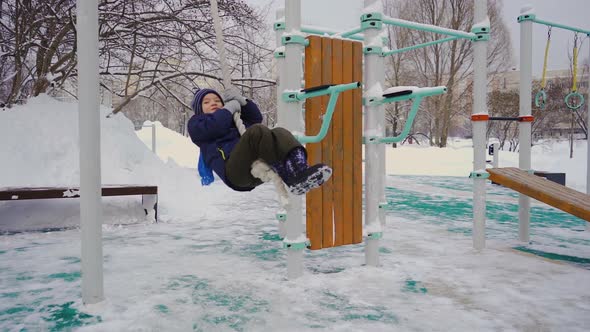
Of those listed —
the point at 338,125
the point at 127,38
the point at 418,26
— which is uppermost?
the point at 127,38

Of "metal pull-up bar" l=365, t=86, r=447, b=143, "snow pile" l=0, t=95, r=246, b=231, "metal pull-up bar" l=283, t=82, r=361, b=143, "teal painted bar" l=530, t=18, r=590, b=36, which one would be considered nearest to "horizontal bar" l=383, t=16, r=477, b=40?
"metal pull-up bar" l=365, t=86, r=447, b=143

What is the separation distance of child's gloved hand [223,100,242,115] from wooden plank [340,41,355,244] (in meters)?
1.03

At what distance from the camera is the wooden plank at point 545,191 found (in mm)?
3557

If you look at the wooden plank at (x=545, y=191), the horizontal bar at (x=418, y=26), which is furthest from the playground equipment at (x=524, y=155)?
the horizontal bar at (x=418, y=26)

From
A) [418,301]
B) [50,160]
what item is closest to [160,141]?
[50,160]

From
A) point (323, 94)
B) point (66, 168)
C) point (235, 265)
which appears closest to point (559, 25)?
point (323, 94)

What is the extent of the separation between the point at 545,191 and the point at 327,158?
1932 mm

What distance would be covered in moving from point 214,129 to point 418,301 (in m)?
1.85

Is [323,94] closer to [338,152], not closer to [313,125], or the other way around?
[313,125]

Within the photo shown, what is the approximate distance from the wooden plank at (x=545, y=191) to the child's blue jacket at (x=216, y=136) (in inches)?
102

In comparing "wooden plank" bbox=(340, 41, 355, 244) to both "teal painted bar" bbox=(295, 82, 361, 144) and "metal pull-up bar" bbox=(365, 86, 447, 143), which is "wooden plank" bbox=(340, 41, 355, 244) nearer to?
"metal pull-up bar" bbox=(365, 86, 447, 143)

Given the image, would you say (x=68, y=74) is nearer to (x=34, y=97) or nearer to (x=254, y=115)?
(x=34, y=97)

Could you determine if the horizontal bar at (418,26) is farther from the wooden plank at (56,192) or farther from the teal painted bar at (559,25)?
the wooden plank at (56,192)

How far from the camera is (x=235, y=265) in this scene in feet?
13.2
